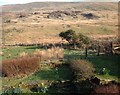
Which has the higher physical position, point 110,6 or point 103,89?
point 103,89

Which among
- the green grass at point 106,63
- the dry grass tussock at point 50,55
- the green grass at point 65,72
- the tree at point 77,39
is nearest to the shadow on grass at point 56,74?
the green grass at point 65,72

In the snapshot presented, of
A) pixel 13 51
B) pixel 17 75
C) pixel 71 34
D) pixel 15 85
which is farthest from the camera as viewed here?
pixel 71 34

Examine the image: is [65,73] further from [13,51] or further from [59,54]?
[13,51]

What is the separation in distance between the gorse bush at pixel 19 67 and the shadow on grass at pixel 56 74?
1.85 feet

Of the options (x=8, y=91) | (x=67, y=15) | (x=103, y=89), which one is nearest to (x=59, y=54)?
(x=8, y=91)

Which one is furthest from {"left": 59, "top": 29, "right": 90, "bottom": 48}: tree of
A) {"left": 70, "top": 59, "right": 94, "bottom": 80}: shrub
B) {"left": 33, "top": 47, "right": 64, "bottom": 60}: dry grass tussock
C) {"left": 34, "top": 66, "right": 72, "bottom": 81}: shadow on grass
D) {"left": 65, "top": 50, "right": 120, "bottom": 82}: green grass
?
{"left": 70, "top": 59, "right": 94, "bottom": 80}: shrub

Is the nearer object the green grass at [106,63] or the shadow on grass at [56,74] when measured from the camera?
the green grass at [106,63]

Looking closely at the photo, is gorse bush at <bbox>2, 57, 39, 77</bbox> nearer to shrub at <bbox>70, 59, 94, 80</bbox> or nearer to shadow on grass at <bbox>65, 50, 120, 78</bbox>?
shrub at <bbox>70, 59, 94, 80</bbox>

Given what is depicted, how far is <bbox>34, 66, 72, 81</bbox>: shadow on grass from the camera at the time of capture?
18.0 meters

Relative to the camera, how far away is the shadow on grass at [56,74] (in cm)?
1801

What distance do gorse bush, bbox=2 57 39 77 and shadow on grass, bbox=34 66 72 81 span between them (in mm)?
564

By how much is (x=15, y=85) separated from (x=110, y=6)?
87705mm

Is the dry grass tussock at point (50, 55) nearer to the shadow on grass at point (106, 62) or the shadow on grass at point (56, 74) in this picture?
the shadow on grass at point (106, 62)

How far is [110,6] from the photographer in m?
102
